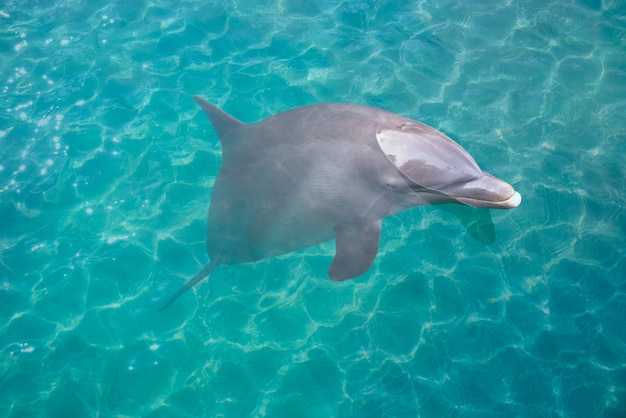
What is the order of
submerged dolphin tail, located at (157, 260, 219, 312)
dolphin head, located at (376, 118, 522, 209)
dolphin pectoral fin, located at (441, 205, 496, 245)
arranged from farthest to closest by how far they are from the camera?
dolphin pectoral fin, located at (441, 205, 496, 245)
submerged dolphin tail, located at (157, 260, 219, 312)
dolphin head, located at (376, 118, 522, 209)

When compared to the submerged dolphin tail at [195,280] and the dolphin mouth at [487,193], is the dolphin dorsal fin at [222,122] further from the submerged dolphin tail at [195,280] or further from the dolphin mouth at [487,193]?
the dolphin mouth at [487,193]

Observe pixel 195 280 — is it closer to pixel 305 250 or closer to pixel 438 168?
pixel 305 250

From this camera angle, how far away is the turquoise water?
620cm

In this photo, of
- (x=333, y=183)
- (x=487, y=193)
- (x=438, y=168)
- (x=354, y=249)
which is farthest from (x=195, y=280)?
(x=487, y=193)

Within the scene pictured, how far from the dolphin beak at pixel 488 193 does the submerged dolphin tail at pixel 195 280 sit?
10.9ft

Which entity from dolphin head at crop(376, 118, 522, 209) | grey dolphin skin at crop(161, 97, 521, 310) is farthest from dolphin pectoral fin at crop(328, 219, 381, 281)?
dolphin head at crop(376, 118, 522, 209)

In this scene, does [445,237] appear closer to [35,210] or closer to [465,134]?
[465,134]

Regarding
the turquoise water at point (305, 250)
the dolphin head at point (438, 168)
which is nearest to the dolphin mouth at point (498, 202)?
the dolphin head at point (438, 168)

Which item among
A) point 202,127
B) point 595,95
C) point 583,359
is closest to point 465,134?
point 595,95

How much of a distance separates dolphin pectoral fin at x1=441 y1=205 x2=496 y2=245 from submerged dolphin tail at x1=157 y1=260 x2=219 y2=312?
141 inches

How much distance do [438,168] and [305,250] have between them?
238 cm

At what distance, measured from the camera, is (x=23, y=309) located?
6.78 m

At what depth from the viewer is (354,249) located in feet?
20.0

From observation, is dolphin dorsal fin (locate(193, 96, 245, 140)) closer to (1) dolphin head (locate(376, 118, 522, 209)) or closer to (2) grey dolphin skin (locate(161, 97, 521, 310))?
(2) grey dolphin skin (locate(161, 97, 521, 310))
